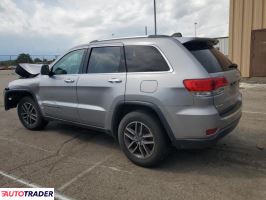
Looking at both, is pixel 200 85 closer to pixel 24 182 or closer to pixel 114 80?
pixel 114 80

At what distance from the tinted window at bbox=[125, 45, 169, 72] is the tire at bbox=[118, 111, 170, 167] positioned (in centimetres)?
63

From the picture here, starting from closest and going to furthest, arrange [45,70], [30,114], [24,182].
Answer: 1. [24,182]
2. [45,70]
3. [30,114]

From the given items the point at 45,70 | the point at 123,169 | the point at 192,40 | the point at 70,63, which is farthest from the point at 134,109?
the point at 45,70

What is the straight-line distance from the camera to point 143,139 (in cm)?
419

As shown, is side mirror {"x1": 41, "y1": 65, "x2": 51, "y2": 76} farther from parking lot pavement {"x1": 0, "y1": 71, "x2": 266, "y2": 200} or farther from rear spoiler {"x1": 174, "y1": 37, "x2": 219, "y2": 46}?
rear spoiler {"x1": 174, "y1": 37, "x2": 219, "y2": 46}

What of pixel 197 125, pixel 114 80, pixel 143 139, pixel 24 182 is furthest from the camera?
pixel 114 80

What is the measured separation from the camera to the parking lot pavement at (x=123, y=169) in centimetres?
355

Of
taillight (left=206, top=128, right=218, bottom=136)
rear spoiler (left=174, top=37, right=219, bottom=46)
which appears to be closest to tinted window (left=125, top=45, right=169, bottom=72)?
rear spoiler (left=174, top=37, right=219, bottom=46)

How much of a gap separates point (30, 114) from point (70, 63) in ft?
5.61

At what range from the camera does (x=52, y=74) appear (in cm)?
554

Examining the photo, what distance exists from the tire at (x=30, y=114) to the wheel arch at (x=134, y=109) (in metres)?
2.16

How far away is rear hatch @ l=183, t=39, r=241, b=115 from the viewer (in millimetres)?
3879

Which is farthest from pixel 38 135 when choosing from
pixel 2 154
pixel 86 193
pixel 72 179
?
pixel 86 193

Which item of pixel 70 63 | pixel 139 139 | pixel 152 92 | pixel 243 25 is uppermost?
pixel 243 25
